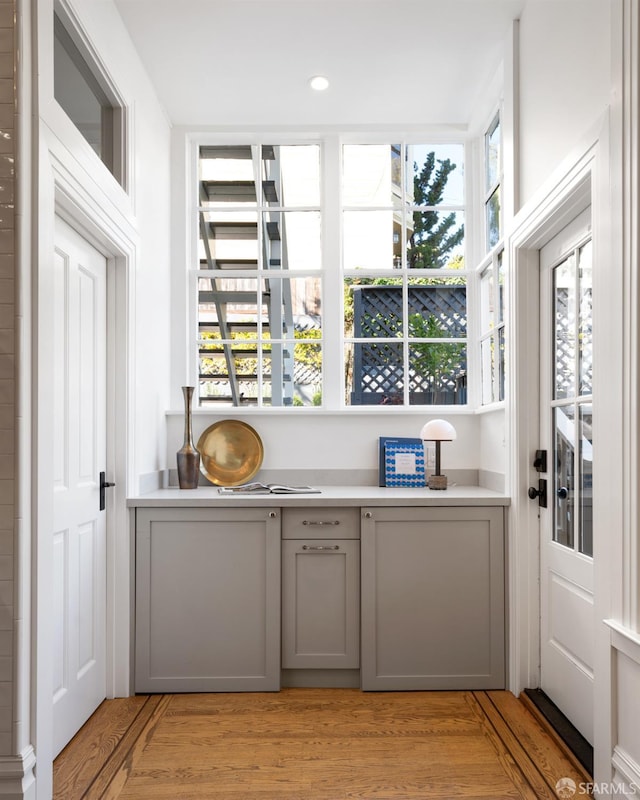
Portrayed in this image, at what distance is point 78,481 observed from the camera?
2502 millimetres

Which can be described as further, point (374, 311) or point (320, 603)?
point (374, 311)

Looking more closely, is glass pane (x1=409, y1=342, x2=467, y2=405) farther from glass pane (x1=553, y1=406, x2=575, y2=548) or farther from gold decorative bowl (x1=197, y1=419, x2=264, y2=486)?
glass pane (x1=553, y1=406, x2=575, y2=548)

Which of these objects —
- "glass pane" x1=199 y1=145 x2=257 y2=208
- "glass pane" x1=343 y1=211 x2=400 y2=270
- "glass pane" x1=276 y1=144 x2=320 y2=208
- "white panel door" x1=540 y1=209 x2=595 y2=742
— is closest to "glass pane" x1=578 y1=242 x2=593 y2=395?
"white panel door" x1=540 y1=209 x2=595 y2=742

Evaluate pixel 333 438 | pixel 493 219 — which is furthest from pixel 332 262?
pixel 333 438

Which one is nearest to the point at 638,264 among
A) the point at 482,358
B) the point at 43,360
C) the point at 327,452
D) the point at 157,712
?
the point at 43,360

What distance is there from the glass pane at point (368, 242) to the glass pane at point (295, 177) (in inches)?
11.3

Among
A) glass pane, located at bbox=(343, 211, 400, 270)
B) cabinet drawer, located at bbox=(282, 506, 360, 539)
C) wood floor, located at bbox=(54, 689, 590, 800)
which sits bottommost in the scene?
wood floor, located at bbox=(54, 689, 590, 800)

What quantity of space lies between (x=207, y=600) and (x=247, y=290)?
1.81 m

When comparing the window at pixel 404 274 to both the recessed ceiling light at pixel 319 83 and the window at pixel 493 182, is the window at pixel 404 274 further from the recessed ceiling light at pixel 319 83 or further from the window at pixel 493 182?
the recessed ceiling light at pixel 319 83

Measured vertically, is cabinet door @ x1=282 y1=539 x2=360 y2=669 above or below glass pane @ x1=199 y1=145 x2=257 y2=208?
below

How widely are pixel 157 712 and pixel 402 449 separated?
1.75m

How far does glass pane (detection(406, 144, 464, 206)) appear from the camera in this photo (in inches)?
152

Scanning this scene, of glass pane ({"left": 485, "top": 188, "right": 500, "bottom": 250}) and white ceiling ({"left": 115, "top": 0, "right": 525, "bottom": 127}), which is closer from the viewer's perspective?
white ceiling ({"left": 115, "top": 0, "right": 525, "bottom": 127})

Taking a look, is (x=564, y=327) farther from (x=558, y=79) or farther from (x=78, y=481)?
(x=78, y=481)
